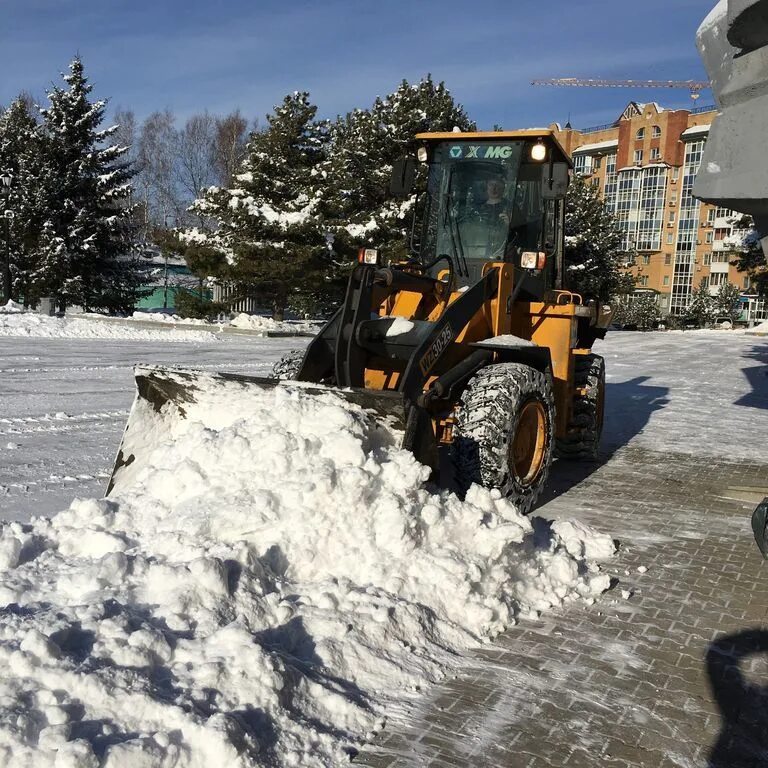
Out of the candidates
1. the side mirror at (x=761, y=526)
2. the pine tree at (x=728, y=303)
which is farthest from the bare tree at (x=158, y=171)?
the side mirror at (x=761, y=526)

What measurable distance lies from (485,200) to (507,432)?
240cm

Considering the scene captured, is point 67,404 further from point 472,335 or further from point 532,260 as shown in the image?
point 532,260

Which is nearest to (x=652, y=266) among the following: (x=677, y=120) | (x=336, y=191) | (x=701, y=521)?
(x=677, y=120)

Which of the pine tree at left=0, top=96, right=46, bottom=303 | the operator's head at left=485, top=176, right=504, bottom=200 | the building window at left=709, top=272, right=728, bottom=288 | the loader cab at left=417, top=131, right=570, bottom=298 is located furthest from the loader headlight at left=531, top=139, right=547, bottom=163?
the building window at left=709, top=272, right=728, bottom=288

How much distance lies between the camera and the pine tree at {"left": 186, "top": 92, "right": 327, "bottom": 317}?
23812mm

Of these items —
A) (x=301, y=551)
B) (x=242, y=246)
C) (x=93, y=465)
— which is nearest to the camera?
(x=301, y=551)

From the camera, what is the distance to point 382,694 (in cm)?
308

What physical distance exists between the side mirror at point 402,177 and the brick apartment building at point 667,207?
73.8m

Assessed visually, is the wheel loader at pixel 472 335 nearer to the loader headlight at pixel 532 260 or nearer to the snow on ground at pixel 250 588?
the loader headlight at pixel 532 260

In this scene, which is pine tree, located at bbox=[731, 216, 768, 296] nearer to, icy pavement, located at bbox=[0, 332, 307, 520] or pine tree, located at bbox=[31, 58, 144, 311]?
icy pavement, located at bbox=[0, 332, 307, 520]

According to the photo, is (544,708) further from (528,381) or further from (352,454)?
(528,381)

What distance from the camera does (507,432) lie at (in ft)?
17.0

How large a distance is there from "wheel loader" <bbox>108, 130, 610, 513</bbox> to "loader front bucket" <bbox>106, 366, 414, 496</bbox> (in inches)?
0.6

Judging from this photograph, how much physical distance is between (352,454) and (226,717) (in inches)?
68.9
